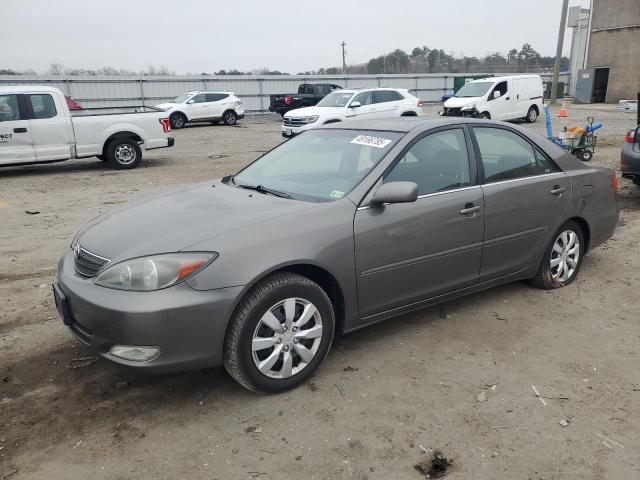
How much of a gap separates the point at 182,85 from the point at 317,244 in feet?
98.6

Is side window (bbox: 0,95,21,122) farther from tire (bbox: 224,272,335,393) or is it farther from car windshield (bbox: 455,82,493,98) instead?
car windshield (bbox: 455,82,493,98)

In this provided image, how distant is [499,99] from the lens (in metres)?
21.0

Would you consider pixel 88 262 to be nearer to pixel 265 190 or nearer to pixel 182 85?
pixel 265 190

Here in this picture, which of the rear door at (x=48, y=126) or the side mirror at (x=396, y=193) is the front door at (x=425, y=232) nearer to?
the side mirror at (x=396, y=193)

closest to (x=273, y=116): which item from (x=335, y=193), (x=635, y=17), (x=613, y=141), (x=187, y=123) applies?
(x=187, y=123)

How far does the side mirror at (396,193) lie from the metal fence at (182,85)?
2721 centimetres

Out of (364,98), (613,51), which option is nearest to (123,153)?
(364,98)

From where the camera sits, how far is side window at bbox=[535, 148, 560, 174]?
14.8 feet

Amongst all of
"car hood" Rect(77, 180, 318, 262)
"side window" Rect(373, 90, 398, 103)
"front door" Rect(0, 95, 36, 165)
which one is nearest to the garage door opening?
"side window" Rect(373, 90, 398, 103)

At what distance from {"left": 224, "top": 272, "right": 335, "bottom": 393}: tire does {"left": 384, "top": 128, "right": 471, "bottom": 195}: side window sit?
3.32ft

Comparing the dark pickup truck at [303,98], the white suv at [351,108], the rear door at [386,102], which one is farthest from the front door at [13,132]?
the dark pickup truck at [303,98]

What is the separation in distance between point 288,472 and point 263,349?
0.73 metres

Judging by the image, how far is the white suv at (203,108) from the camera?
24.0 meters

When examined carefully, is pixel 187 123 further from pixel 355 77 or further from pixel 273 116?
pixel 355 77
